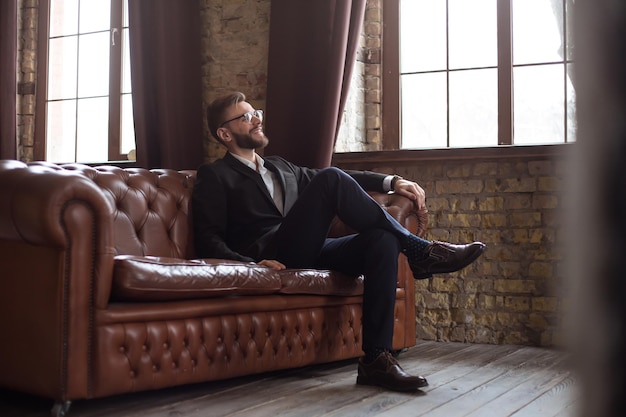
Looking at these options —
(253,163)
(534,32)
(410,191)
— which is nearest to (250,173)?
(253,163)

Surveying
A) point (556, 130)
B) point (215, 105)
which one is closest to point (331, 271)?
point (215, 105)

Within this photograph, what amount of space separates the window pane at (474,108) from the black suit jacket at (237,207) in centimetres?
101

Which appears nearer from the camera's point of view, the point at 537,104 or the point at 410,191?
the point at 410,191

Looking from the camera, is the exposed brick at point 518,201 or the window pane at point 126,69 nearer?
the exposed brick at point 518,201

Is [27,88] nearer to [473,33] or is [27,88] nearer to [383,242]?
[473,33]

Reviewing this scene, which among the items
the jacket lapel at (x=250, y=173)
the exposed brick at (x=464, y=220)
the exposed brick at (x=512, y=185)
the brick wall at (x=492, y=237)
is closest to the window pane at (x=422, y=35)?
the brick wall at (x=492, y=237)

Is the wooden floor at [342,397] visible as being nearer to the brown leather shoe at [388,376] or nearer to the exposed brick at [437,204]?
the brown leather shoe at [388,376]

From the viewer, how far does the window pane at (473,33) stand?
4398mm

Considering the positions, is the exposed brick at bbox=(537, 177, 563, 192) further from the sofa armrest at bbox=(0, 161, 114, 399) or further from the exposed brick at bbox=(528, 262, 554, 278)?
the sofa armrest at bbox=(0, 161, 114, 399)

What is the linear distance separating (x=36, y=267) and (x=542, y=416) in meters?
1.63

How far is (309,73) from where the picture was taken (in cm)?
444

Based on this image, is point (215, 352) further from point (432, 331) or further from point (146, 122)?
point (146, 122)

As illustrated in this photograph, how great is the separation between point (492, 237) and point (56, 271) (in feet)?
8.25

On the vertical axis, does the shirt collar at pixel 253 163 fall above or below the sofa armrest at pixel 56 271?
above
